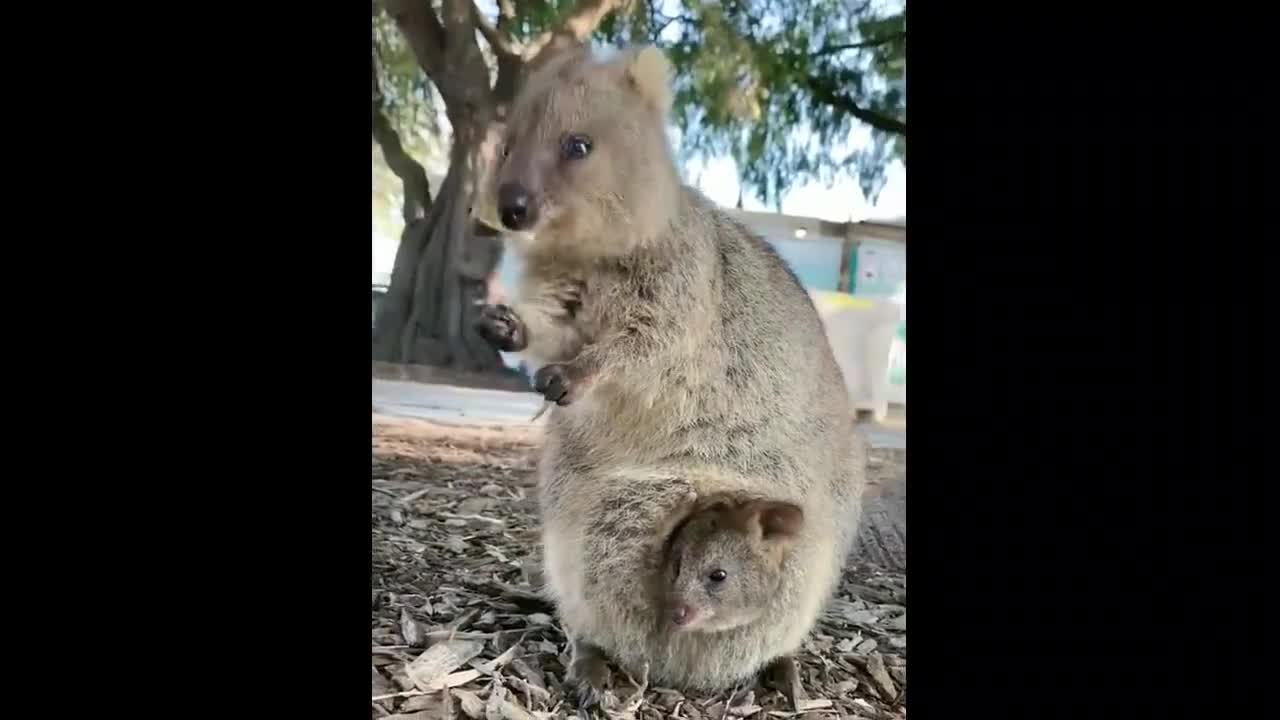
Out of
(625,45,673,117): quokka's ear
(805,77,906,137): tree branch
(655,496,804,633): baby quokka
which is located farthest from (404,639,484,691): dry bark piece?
(805,77,906,137): tree branch

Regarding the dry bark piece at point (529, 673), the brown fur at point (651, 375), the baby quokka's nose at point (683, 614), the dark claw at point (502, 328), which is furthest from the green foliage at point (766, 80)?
the dry bark piece at point (529, 673)

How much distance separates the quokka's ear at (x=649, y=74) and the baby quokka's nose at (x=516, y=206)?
296mm

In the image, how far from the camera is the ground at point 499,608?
1885 millimetres

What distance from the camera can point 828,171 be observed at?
1960 mm

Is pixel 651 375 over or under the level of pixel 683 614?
over

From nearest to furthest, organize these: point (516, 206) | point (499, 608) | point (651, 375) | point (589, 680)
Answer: point (516, 206) < point (651, 375) < point (589, 680) < point (499, 608)

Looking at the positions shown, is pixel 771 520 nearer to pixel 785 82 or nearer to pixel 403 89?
pixel 785 82

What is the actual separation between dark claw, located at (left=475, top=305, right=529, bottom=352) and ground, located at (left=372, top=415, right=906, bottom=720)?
0.32 meters

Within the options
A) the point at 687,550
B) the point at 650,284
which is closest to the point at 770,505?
the point at 687,550

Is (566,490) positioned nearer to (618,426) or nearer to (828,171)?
(618,426)

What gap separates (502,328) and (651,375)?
0.28 metres

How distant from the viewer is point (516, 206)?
166 centimetres

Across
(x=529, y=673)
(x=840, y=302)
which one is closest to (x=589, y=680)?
(x=529, y=673)

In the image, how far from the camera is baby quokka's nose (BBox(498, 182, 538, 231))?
1664 mm
